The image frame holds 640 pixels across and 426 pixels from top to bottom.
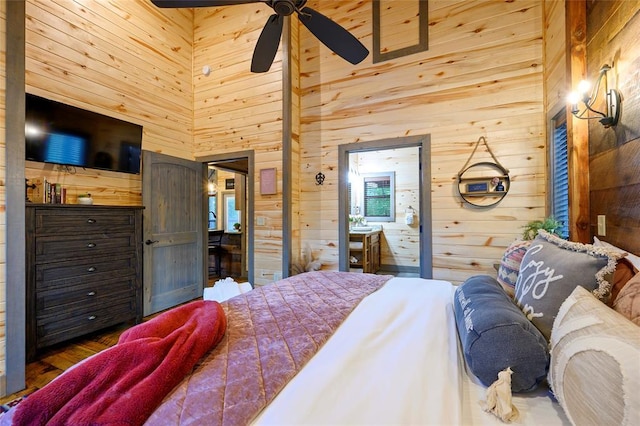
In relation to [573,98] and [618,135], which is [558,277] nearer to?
[618,135]

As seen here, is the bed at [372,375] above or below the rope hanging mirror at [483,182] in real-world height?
below

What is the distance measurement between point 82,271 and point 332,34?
3090 millimetres

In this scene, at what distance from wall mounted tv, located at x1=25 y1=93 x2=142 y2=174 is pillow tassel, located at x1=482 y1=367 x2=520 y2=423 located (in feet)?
11.7

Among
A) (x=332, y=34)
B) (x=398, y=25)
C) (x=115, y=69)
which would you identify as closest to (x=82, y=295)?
(x=115, y=69)

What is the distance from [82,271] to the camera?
8.75 ft

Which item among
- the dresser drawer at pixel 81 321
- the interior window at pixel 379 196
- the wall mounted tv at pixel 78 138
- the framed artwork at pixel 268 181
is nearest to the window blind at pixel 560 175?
the framed artwork at pixel 268 181

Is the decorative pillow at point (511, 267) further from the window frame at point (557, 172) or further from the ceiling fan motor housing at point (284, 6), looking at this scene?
the ceiling fan motor housing at point (284, 6)

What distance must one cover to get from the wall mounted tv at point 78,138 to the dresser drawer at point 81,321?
4.66 feet

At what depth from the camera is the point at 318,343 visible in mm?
1088

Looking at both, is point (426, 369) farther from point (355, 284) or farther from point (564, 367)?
point (355, 284)

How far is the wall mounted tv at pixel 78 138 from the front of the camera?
2525mm

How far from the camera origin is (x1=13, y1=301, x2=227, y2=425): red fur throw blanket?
0.67m

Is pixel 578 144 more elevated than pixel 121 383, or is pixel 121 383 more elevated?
pixel 578 144

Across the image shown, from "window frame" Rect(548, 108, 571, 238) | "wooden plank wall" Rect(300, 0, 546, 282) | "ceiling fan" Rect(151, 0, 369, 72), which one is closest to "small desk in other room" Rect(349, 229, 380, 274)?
"wooden plank wall" Rect(300, 0, 546, 282)
